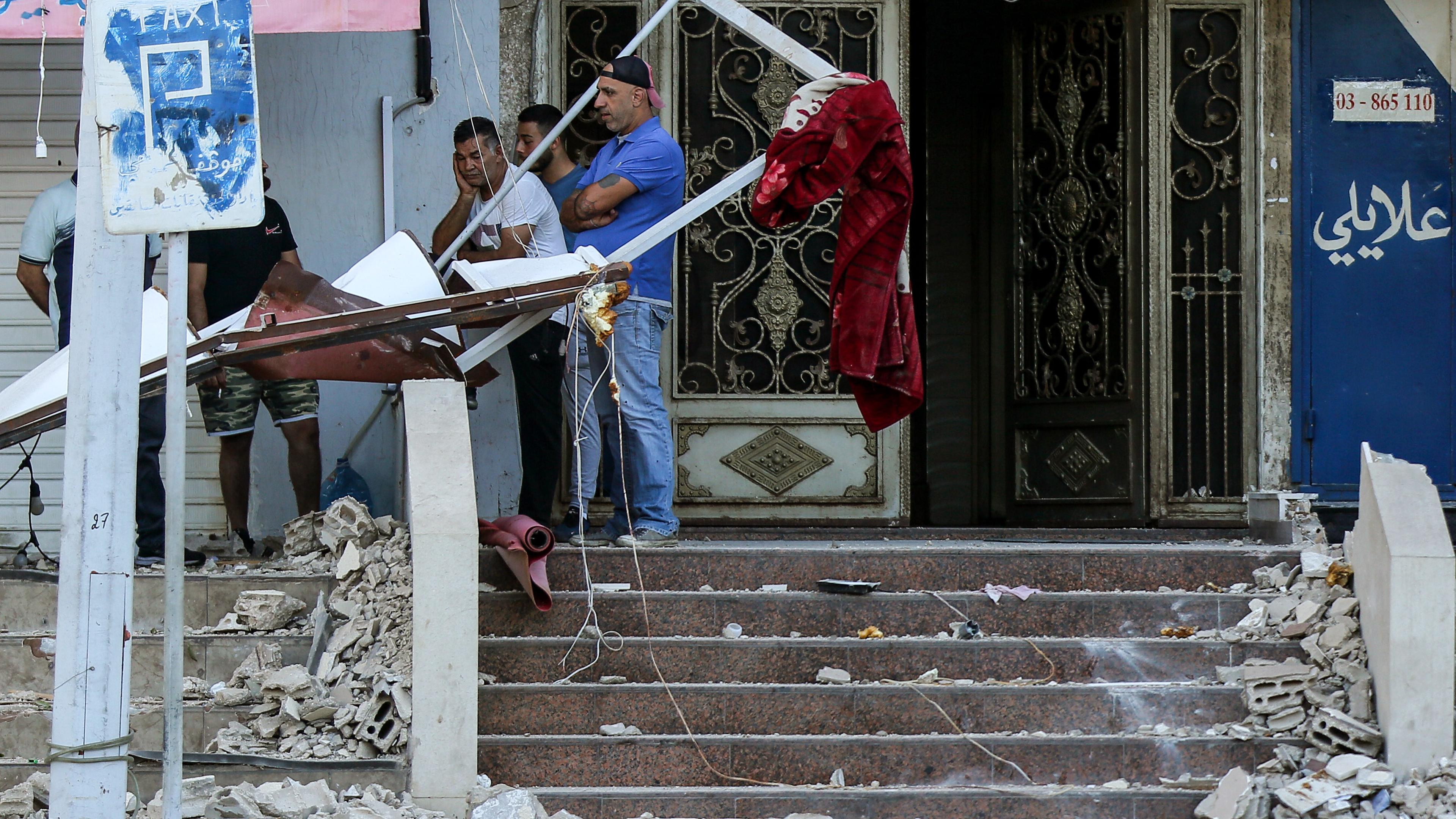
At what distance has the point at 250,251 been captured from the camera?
8.02 m

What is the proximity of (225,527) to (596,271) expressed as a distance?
3.35 meters

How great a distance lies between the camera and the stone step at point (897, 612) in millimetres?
6719

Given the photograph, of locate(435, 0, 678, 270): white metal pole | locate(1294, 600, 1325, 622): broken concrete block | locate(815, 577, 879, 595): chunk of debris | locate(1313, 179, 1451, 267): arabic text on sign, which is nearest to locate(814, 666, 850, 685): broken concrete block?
locate(815, 577, 879, 595): chunk of debris

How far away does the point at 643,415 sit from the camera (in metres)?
7.29

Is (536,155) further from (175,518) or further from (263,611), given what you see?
(175,518)

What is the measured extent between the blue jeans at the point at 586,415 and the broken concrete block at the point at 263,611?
52.3 inches

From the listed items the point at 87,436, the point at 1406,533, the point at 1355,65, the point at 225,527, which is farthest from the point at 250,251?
the point at 1355,65

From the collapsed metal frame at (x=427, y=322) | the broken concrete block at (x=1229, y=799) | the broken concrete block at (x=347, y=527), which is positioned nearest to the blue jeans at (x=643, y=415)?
the collapsed metal frame at (x=427, y=322)

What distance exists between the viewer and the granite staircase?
5934 mm

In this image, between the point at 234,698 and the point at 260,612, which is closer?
the point at 234,698

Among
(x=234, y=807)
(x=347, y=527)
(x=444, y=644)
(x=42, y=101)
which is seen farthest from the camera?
(x=42, y=101)

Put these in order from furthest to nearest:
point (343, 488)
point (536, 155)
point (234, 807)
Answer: point (343, 488)
point (536, 155)
point (234, 807)

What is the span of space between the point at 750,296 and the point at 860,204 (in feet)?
7.34

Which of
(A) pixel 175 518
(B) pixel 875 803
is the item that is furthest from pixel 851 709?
(A) pixel 175 518
